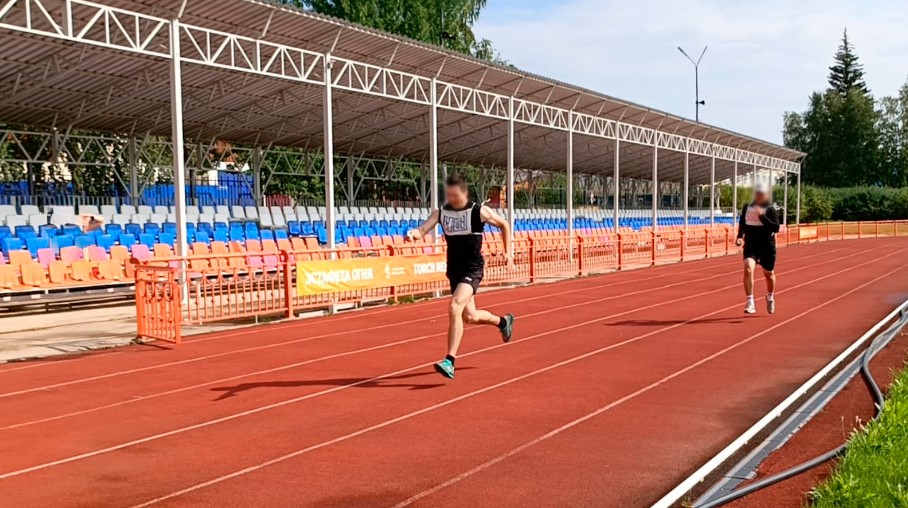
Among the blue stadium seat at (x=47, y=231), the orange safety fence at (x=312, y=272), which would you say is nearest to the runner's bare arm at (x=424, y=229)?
the orange safety fence at (x=312, y=272)

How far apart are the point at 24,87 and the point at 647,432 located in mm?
22813

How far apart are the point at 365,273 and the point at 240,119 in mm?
17252

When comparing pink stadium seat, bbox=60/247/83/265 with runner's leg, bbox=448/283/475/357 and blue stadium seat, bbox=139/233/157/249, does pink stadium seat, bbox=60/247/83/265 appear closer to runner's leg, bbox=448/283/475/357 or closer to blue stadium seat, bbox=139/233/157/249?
blue stadium seat, bbox=139/233/157/249

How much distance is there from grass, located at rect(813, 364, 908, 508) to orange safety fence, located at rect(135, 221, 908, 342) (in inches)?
352

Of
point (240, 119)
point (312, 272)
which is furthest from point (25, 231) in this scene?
point (312, 272)

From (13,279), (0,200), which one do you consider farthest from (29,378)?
(0,200)

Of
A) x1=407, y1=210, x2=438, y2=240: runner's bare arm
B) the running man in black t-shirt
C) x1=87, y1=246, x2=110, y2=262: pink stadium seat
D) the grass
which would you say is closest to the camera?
the grass

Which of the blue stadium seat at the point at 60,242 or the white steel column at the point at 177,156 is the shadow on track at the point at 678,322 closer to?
the white steel column at the point at 177,156

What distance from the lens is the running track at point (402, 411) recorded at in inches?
194

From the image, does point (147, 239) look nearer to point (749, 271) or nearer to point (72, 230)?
point (72, 230)

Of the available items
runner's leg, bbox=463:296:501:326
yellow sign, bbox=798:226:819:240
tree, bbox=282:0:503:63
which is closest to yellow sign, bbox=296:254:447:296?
runner's leg, bbox=463:296:501:326

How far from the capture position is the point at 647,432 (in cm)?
602

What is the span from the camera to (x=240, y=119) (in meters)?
30.4

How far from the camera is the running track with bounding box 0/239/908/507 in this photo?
492 centimetres
